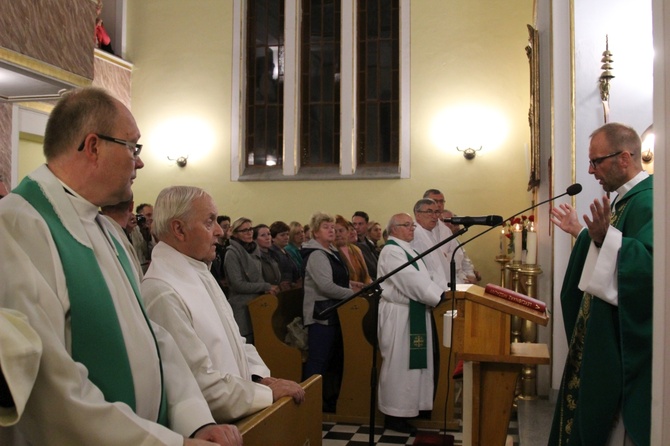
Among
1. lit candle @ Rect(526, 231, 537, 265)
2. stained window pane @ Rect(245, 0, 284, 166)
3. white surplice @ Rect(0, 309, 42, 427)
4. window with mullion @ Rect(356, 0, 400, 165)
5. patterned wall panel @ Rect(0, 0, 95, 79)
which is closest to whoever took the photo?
white surplice @ Rect(0, 309, 42, 427)

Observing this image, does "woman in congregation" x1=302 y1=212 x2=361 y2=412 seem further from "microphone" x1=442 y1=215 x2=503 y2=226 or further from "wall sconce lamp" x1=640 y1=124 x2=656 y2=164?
"microphone" x1=442 y1=215 x2=503 y2=226

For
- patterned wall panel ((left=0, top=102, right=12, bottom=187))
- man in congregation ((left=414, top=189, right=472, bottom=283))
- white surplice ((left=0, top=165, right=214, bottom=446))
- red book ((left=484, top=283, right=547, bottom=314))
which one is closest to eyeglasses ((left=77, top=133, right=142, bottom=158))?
white surplice ((left=0, top=165, right=214, bottom=446))

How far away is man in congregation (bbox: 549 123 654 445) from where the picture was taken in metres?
2.80

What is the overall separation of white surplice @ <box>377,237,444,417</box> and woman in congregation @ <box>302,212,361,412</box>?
1.63 ft

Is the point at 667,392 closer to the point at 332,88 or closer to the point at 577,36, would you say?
the point at 577,36

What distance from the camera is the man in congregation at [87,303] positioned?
1573mm

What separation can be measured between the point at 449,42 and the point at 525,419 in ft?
24.3

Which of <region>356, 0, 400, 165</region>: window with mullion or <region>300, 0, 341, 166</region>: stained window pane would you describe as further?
<region>300, 0, 341, 166</region>: stained window pane

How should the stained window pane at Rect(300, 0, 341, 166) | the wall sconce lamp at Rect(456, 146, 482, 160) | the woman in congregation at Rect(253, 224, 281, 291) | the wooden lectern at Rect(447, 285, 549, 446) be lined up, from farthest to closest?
the stained window pane at Rect(300, 0, 341, 166)
the wall sconce lamp at Rect(456, 146, 482, 160)
the woman in congregation at Rect(253, 224, 281, 291)
the wooden lectern at Rect(447, 285, 549, 446)

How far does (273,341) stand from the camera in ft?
19.9

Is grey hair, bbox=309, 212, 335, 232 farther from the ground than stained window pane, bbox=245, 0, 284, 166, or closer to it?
closer to it

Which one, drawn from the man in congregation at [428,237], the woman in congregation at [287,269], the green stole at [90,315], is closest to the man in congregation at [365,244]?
the woman in congregation at [287,269]

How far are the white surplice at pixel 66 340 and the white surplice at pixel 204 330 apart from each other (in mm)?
329

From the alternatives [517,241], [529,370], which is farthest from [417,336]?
[517,241]
